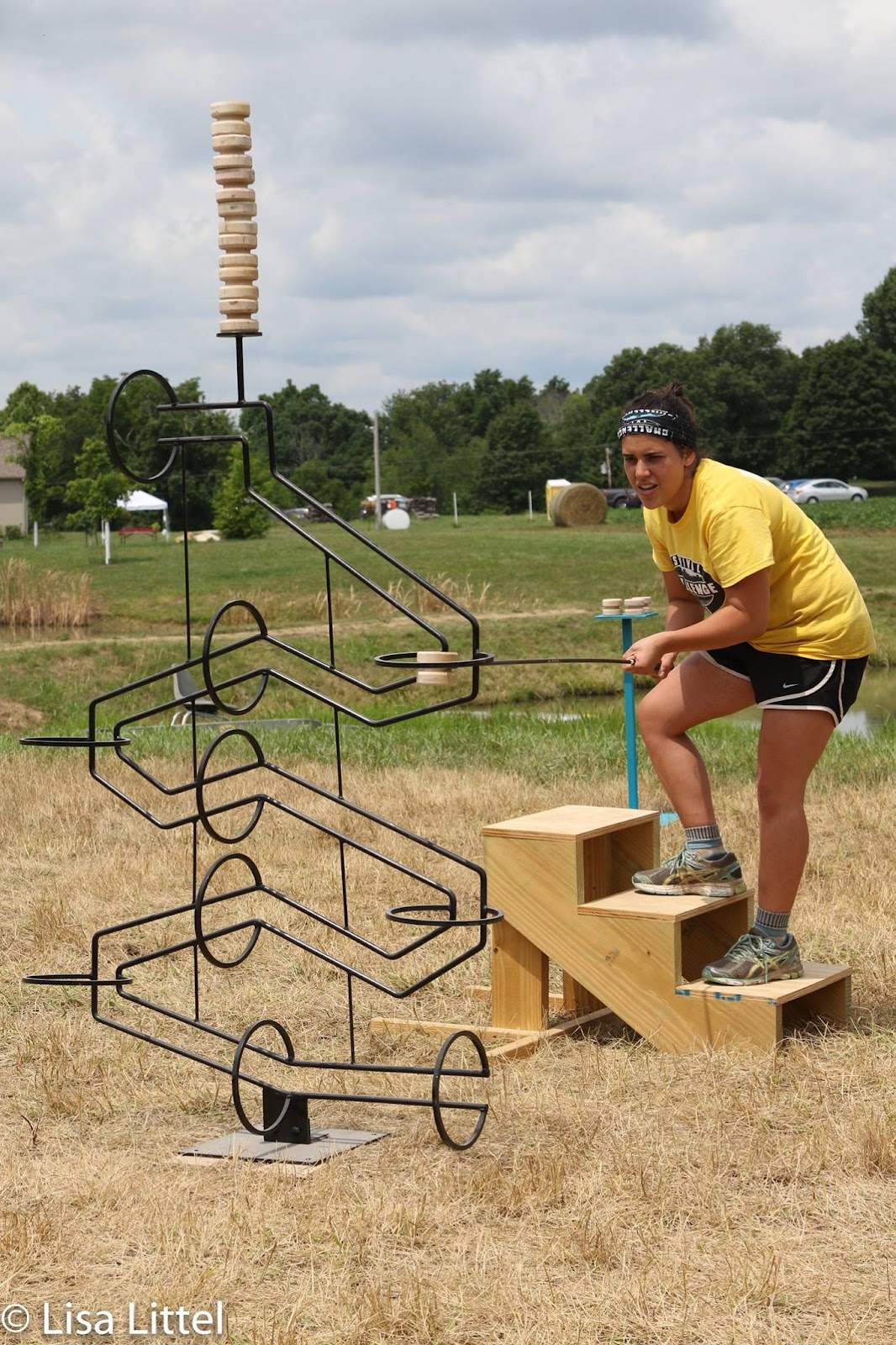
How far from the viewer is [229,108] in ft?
13.5

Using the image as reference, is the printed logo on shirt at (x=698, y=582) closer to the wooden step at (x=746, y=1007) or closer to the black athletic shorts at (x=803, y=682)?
the black athletic shorts at (x=803, y=682)

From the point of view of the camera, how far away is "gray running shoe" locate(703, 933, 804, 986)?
15.5 ft

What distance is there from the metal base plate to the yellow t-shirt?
5.91 feet

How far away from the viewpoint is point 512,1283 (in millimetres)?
3102

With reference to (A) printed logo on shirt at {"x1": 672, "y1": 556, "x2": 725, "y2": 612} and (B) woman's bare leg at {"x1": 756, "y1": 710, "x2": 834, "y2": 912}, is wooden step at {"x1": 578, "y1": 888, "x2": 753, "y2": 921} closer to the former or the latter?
(B) woman's bare leg at {"x1": 756, "y1": 710, "x2": 834, "y2": 912}

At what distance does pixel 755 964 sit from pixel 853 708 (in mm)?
14460

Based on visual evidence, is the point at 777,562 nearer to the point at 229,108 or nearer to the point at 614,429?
the point at 229,108

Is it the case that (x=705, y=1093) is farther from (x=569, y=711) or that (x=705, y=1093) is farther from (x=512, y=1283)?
(x=569, y=711)

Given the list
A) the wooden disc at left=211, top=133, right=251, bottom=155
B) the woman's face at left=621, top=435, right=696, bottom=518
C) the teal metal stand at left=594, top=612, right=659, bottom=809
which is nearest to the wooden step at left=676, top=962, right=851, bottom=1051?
the woman's face at left=621, top=435, right=696, bottom=518

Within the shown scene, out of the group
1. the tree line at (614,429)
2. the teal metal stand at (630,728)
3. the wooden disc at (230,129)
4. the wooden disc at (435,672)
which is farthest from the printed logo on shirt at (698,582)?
the tree line at (614,429)

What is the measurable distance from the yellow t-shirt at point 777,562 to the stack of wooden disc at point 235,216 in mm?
1377

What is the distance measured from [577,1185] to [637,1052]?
1189mm

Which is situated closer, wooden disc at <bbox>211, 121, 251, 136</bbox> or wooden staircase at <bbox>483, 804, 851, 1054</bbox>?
wooden disc at <bbox>211, 121, 251, 136</bbox>

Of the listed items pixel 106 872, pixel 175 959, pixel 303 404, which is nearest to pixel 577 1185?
pixel 175 959
